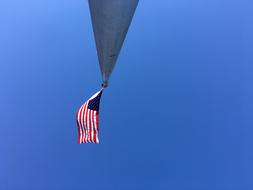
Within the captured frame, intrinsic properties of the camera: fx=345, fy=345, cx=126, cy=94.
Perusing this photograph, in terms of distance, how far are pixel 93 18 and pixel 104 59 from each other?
0.33 metres

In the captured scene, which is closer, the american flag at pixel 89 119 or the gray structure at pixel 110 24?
the gray structure at pixel 110 24

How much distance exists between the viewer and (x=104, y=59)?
2.75m

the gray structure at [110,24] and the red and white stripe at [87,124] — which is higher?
the gray structure at [110,24]

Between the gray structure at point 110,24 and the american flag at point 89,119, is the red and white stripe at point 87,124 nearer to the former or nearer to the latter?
the american flag at point 89,119

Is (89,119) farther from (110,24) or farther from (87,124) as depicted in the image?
(110,24)

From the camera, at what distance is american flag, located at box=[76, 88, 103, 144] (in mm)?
3488

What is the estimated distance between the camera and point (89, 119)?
3516 mm

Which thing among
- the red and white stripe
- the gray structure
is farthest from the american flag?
the gray structure

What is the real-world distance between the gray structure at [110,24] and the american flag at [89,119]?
0.74 metres

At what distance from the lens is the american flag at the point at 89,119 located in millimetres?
3488

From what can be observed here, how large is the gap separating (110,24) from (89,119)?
1.25 meters

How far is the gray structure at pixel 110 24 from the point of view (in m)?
2.49

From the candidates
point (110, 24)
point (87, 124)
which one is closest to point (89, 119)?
point (87, 124)

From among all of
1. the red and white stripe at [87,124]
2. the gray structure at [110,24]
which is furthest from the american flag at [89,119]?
the gray structure at [110,24]
